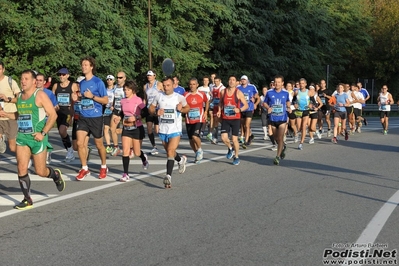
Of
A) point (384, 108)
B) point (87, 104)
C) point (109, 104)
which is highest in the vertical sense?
point (87, 104)

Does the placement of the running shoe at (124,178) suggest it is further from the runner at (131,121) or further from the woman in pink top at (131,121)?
the woman in pink top at (131,121)

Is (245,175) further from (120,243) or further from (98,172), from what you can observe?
(120,243)

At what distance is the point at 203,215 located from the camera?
8.36 metres

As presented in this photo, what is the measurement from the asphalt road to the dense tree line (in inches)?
756

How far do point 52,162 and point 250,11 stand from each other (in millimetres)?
34651

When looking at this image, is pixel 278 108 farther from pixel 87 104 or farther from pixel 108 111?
pixel 87 104

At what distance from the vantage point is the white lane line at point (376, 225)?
6787mm

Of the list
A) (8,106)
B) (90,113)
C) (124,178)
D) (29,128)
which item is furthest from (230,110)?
(29,128)

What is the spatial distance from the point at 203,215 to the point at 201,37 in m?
36.0

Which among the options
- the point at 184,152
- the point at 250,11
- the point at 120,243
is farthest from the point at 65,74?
the point at 250,11

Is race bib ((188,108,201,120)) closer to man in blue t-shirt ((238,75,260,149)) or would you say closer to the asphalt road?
the asphalt road

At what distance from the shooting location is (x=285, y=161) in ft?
48.3

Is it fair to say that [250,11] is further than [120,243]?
Yes

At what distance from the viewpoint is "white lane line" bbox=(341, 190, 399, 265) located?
22.3 ft
